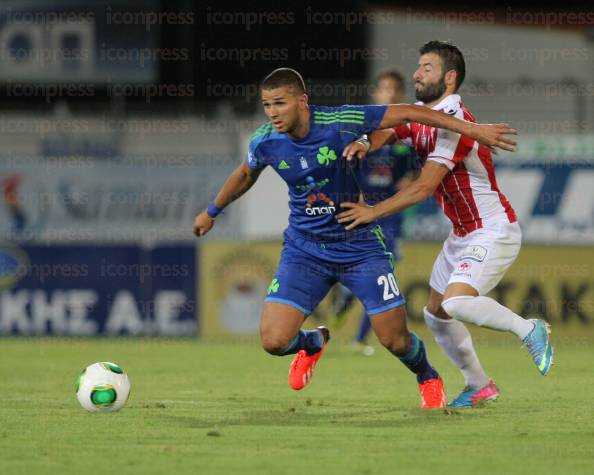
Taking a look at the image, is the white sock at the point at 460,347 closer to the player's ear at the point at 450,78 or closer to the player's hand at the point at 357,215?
the player's hand at the point at 357,215

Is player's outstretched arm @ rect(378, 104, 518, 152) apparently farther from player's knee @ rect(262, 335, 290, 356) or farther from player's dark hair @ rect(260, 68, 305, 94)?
player's knee @ rect(262, 335, 290, 356)

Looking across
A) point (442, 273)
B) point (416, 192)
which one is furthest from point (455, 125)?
point (442, 273)

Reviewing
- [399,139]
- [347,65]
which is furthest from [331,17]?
[399,139]

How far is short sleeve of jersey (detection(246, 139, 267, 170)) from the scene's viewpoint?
7957 millimetres

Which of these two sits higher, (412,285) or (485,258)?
(485,258)

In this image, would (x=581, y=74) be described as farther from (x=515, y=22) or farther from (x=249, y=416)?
(x=249, y=416)

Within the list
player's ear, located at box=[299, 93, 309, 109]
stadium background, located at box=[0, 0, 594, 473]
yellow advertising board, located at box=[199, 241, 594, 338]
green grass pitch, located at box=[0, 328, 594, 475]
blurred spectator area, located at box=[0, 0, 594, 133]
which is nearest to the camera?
green grass pitch, located at box=[0, 328, 594, 475]

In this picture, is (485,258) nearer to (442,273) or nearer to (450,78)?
(442,273)

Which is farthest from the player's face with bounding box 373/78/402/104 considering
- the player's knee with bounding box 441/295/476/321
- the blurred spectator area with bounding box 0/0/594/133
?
the blurred spectator area with bounding box 0/0/594/133

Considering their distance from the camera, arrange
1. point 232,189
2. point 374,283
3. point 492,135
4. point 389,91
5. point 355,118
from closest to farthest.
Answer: point 492,135, point 355,118, point 374,283, point 232,189, point 389,91

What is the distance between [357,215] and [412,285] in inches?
280

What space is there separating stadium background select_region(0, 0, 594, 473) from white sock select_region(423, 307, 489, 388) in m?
3.51

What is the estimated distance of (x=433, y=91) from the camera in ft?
26.4

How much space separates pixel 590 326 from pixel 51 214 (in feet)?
20.8
